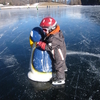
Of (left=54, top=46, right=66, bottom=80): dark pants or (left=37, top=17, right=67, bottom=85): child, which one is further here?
(left=54, top=46, right=66, bottom=80): dark pants

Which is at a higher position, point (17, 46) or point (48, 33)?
point (48, 33)

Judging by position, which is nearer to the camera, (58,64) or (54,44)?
(54,44)

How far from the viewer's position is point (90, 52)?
10.9 ft

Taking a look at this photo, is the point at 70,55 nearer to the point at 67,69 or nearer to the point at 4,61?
the point at 67,69

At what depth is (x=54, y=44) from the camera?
190 cm

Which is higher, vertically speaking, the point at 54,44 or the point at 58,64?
the point at 54,44

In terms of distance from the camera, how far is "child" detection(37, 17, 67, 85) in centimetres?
191

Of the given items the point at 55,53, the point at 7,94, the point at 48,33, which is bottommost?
the point at 7,94

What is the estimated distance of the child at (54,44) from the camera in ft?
6.25

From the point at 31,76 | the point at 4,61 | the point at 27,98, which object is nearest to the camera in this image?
the point at 27,98

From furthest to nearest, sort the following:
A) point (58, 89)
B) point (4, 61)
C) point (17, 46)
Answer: point (17, 46) < point (4, 61) < point (58, 89)

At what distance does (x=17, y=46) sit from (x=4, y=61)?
107cm

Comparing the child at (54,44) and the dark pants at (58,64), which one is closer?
the child at (54,44)

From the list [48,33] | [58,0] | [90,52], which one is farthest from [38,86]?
[58,0]
